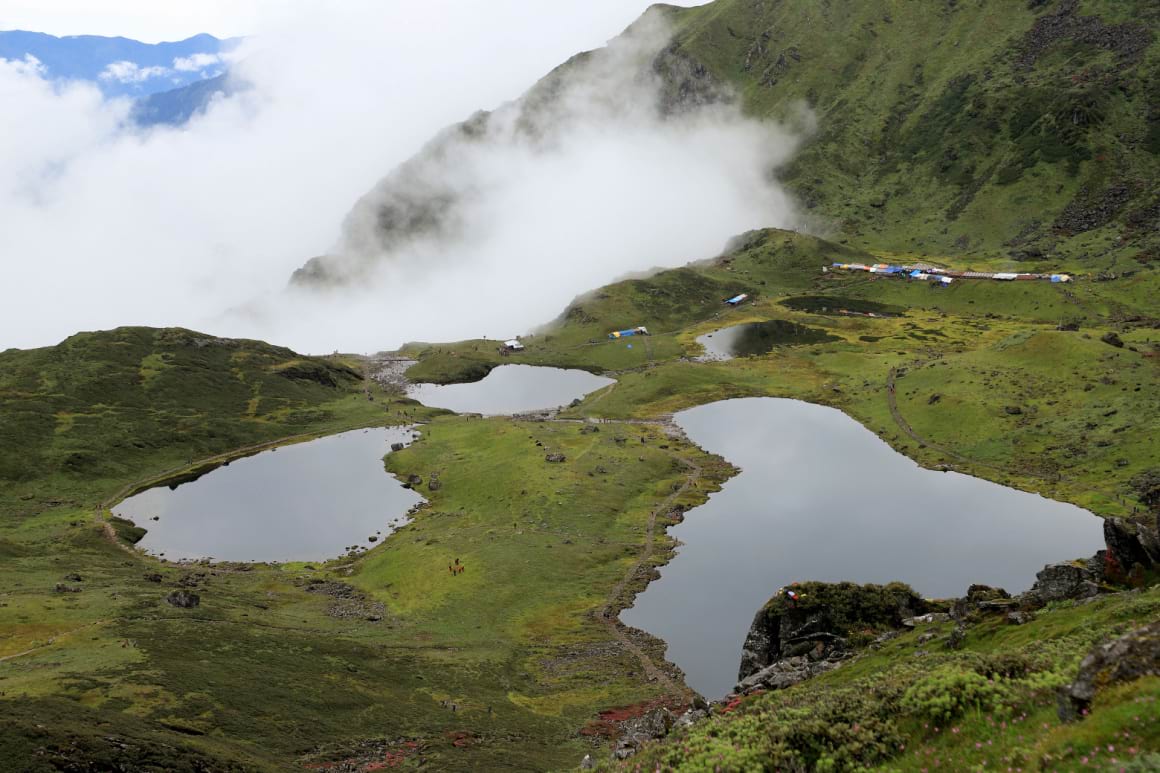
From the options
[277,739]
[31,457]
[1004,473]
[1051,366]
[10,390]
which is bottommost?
[277,739]

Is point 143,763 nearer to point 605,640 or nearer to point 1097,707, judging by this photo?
point 1097,707

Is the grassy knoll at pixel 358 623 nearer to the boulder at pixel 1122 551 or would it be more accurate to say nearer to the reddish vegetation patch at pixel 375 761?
the reddish vegetation patch at pixel 375 761

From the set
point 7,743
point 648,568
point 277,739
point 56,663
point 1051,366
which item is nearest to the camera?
point 7,743

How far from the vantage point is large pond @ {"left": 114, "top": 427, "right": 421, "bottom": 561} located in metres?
128

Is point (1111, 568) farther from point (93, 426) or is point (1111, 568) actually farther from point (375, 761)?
point (93, 426)

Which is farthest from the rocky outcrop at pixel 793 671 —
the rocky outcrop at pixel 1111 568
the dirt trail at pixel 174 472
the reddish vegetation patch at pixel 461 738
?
the dirt trail at pixel 174 472

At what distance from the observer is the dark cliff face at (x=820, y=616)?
56.2 meters

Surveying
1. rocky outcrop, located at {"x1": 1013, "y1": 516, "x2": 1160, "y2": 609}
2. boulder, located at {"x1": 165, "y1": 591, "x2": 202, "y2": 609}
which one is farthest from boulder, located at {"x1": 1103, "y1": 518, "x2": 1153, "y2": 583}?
boulder, located at {"x1": 165, "y1": 591, "x2": 202, "y2": 609}

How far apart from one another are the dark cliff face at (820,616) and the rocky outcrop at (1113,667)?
106 feet

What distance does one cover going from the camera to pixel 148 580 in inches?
3903

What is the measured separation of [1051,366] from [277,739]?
16334 centimetres

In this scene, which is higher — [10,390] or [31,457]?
[10,390]

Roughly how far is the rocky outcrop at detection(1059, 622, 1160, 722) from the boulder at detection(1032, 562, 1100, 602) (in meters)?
22.0

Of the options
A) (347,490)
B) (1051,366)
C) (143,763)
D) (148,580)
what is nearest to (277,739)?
(143,763)
